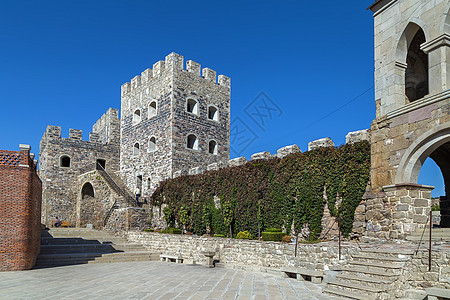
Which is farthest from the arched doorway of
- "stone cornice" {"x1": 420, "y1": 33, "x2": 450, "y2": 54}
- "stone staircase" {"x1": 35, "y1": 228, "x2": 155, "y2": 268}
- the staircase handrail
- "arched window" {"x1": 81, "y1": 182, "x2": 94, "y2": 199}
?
"arched window" {"x1": 81, "y1": 182, "x2": 94, "y2": 199}

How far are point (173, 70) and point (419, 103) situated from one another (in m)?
17.3

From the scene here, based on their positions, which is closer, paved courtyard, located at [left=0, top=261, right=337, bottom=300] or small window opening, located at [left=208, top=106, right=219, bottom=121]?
paved courtyard, located at [left=0, top=261, right=337, bottom=300]

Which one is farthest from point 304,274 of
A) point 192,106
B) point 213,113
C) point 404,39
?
point 213,113

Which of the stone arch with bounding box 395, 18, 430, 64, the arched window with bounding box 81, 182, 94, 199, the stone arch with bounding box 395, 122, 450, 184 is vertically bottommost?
the arched window with bounding box 81, 182, 94, 199

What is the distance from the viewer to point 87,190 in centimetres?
2875

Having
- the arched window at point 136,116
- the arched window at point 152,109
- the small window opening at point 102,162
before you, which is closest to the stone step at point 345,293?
the arched window at point 152,109

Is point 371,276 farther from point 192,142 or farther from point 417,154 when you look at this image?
point 192,142

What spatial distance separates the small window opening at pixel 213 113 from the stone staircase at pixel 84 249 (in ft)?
35.2

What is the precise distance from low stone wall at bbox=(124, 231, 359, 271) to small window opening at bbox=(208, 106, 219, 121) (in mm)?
10269

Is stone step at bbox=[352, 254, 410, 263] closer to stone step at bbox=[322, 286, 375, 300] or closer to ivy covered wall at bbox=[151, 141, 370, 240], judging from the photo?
stone step at bbox=[322, 286, 375, 300]

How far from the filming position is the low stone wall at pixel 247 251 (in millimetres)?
10922

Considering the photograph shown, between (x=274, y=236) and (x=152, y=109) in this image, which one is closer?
(x=274, y=236)

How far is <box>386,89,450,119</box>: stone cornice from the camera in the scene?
32.0ft

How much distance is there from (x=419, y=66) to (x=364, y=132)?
292 centimetres
